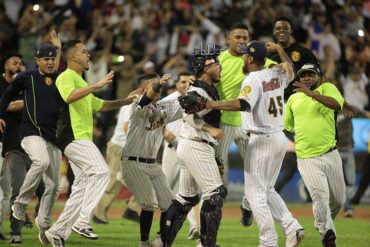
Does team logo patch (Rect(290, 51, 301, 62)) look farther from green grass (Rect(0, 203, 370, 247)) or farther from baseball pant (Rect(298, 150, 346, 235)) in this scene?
green grass (Rect(0, 203, 370, 247))

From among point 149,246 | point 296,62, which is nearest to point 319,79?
point 296,62

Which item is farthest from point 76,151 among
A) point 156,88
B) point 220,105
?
point 220,105

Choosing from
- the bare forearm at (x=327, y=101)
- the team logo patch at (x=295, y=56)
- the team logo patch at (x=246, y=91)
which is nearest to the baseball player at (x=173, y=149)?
the team logo patch at (x=295, y=56)

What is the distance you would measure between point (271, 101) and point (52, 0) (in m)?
12.7

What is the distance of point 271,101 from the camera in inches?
407

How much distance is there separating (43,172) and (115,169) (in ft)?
14.8

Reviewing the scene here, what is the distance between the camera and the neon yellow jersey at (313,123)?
1134 centimetres

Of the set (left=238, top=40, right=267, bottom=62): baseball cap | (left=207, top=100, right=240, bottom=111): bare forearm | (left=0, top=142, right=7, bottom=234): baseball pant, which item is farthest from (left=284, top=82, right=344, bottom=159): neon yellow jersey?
(left=0, top=142, right=7, bottom=234): baseball pant

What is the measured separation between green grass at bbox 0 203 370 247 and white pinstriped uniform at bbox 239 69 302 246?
1.88 metres

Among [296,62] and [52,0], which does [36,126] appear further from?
[52,0]

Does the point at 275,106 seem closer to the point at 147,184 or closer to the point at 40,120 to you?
the point at 147,184

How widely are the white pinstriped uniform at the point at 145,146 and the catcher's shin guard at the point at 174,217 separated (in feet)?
2.55

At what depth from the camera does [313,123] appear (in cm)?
1152

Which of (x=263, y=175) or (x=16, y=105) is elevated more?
(x=16, y=105)
